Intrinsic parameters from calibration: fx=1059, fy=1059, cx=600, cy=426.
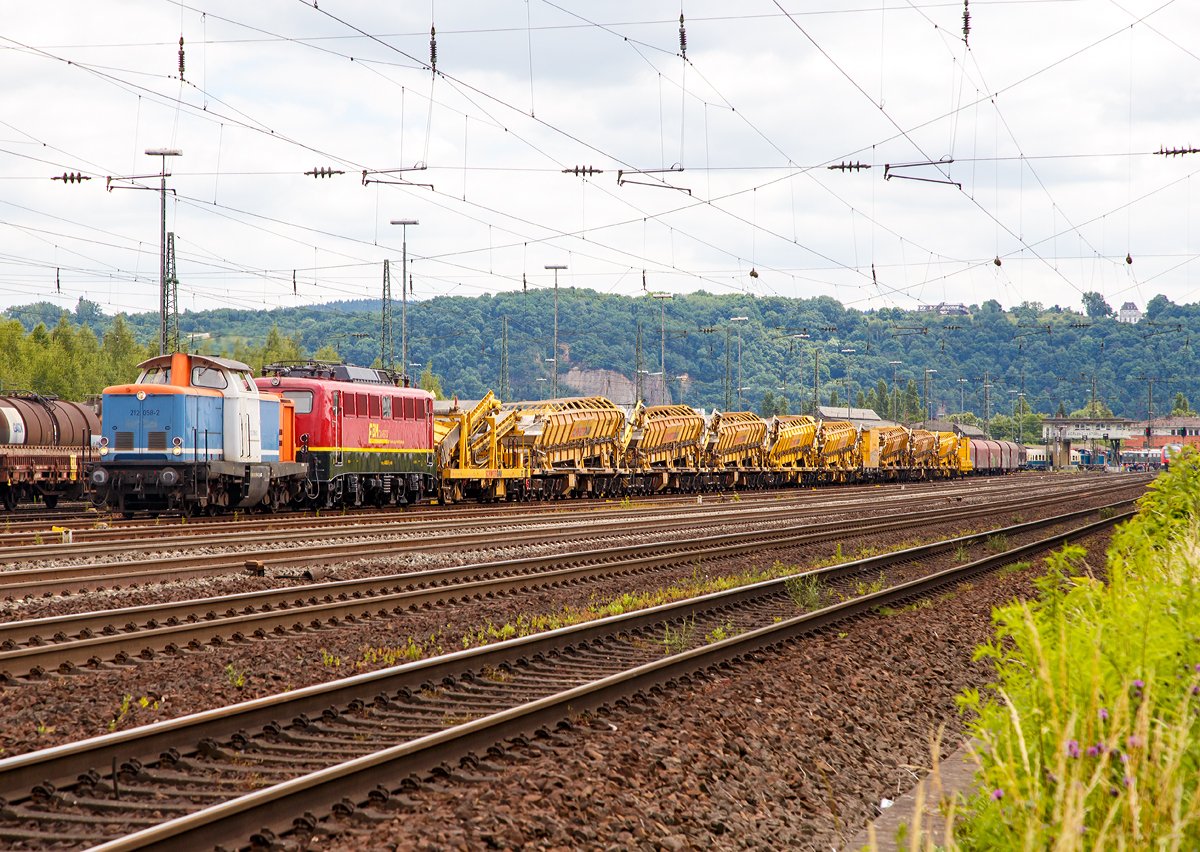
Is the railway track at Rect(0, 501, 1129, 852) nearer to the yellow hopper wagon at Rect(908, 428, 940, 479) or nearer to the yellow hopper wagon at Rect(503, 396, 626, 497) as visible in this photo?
the yellow hopper wagon at Rect(503, 396, 626, 497)

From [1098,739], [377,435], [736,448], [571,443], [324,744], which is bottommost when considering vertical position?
[324,744]

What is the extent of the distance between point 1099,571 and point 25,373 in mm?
65565

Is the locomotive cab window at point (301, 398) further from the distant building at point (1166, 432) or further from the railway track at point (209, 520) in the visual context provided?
the distant building at point (1166, 432)

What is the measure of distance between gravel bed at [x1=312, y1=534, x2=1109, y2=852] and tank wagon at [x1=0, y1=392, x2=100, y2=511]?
2430cm

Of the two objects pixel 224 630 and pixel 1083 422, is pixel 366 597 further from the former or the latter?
pixel 1083 422

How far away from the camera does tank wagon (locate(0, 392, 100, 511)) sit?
29.5 meters

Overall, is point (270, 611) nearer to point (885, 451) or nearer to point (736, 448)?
point (736, 448)

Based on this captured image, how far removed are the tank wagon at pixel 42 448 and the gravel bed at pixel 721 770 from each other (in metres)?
24.3

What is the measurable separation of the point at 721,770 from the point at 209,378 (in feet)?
67.2

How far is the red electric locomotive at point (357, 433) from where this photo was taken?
94.8 ft

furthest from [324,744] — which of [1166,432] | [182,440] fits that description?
[1166,432]

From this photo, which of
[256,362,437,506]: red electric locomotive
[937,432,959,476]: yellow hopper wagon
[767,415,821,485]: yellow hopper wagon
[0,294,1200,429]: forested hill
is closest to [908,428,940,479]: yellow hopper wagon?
[937,432,959,476]: yellow hopper wagon

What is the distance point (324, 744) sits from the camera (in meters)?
7.34

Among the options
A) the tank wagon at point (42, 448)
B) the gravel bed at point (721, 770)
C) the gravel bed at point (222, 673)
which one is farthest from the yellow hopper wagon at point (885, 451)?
the gravel bed at point (721, 770)
